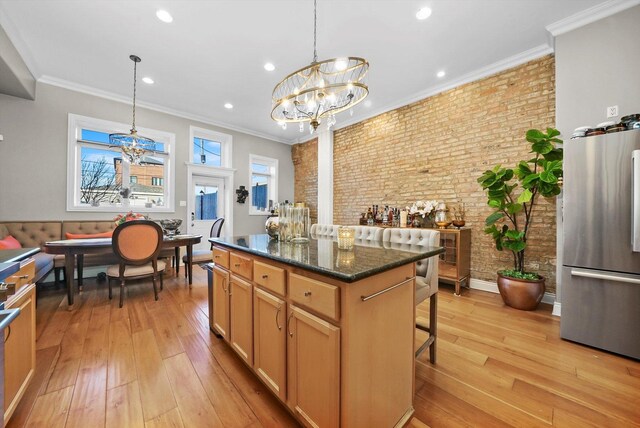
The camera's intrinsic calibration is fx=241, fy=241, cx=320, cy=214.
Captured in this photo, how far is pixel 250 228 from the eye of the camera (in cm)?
645

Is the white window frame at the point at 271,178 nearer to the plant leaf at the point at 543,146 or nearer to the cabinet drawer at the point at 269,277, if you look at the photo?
the cabinet drawer at the point at 269,277

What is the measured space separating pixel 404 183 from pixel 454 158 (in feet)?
3.04

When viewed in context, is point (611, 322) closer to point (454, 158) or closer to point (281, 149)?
point (454, 158)

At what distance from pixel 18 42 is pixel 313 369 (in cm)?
507

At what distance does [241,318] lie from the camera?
1732 mm

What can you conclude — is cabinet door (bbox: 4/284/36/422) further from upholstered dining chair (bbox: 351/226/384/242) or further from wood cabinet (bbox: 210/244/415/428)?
upholstered dining chair (bbox: 351/226/384/242)

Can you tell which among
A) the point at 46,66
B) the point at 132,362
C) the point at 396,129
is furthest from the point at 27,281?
the point at 396,129

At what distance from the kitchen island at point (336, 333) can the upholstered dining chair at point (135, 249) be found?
7.32 ft

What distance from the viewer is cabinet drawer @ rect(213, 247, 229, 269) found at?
194cm

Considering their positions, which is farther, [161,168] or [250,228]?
[250,228]

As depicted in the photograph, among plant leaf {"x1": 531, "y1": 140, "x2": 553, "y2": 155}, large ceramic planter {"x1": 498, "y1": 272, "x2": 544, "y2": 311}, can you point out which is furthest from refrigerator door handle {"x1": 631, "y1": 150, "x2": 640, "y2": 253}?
large ceramic planter {"x1": 498, "y1": 272, "x2": 544, "y2": 311}

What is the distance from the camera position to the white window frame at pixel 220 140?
17.5ft

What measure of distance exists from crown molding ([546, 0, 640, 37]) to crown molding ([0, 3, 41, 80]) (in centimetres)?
600

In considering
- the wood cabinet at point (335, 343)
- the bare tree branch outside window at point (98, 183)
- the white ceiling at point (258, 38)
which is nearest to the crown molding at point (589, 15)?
the white ceiling at point (258, 38)
